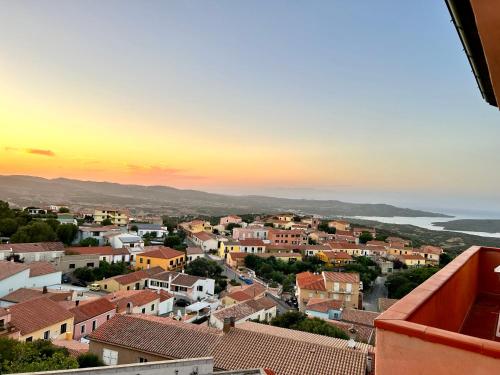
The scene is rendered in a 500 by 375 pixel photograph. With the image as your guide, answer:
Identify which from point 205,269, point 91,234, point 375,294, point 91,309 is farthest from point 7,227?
point 375,294

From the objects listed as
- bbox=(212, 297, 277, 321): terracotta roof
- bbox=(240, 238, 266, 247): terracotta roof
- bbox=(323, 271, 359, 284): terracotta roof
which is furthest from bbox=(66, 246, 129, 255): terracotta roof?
bbox=(323, 271, 359, 284): terracotta roof

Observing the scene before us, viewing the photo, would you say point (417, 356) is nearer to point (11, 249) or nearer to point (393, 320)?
point (393, 320)

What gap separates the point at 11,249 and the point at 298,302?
972 inches

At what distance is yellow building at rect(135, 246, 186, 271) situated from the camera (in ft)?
123

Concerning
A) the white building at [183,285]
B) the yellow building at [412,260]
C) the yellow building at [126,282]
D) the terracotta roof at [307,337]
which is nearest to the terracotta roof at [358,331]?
the terracotta roof at [307,337]

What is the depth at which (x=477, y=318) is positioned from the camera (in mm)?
3660

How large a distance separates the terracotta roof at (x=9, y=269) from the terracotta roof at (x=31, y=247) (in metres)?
6.14

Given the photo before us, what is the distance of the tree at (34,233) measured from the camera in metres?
35.2

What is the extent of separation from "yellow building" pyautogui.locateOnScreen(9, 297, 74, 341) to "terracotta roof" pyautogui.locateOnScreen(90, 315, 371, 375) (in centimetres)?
412

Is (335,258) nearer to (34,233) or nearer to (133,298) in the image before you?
(133,298)

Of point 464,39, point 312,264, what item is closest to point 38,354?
point 464,39

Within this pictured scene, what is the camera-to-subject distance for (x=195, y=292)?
29.8 meters

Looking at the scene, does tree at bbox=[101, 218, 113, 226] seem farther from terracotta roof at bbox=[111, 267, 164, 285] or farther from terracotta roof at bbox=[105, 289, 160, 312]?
terracotta roof at bbox=[105, 289, 160, 312]

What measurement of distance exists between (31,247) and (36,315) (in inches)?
675
